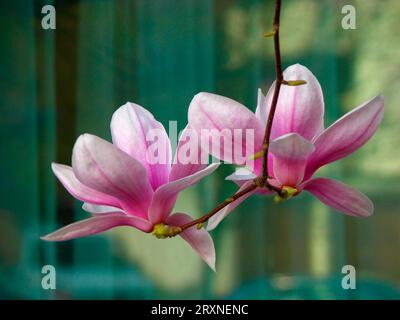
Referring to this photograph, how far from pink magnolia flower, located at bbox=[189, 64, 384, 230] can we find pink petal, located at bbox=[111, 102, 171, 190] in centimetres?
2

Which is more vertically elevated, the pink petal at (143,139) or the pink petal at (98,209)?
the pink petal at (143,139)

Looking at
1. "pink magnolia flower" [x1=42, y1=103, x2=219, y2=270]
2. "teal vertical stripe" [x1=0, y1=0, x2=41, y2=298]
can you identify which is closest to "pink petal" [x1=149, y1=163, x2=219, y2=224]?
"pink magnolia flower" [x1=42, y1=103, x2=219, y2=270]

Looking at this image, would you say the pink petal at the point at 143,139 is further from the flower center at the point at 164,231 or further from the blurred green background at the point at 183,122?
the blurred green background at the point at 183,122

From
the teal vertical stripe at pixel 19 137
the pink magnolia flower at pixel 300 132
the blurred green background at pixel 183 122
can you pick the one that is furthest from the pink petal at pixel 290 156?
the teal vertical stripe at pixel 19 137

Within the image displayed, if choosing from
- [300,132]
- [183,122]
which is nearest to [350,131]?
[300,132]

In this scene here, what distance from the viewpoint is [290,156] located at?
0.48 ft

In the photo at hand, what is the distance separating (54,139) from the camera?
1334 millimetres

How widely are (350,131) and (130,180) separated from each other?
0.06m

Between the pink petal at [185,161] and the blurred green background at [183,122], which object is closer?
the pink petal at [185,161]

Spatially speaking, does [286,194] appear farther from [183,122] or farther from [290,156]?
[183,122]

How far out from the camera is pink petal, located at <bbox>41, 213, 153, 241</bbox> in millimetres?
137

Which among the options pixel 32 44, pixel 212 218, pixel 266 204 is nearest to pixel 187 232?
pixel 212 218

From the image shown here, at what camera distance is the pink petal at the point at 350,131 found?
0.45 ft

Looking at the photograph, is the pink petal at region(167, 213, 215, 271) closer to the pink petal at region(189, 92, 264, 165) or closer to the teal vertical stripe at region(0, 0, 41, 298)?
the pink petal at region(189, 92, 264, 165)
